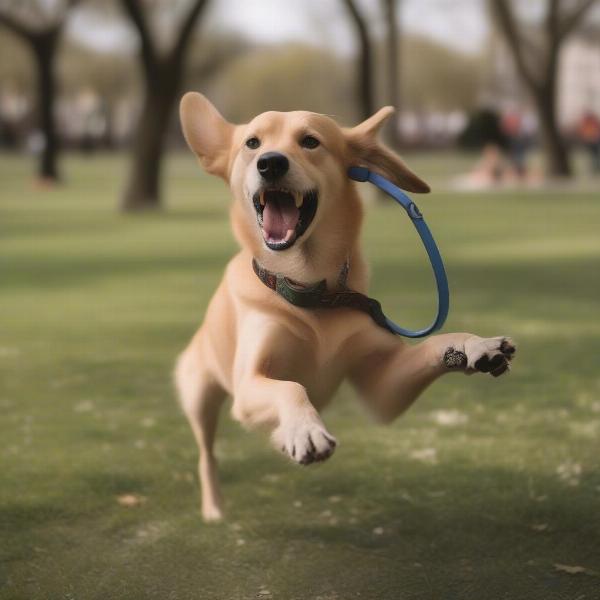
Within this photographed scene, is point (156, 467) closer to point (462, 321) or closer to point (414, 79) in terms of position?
point (462, 321)

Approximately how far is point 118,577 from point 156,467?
125 centimetres

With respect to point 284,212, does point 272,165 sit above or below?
above

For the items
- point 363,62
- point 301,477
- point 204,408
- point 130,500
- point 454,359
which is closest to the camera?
point 454,359

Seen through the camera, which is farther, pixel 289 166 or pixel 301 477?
pixel 301 477

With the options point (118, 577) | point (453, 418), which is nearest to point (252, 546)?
point (118, 577)

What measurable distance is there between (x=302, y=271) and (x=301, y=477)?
4.74 ft

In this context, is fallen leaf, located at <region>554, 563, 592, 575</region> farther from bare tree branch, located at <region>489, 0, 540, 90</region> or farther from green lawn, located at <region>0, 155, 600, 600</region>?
bare tree branch, located at <region>489, 0, 540, 90</region>

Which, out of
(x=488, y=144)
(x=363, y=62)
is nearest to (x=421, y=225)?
(x=363, y=62)

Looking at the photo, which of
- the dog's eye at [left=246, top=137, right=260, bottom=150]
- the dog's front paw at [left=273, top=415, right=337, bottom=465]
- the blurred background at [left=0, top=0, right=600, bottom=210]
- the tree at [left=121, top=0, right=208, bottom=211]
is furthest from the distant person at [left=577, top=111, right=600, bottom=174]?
the dog's front paw at [left=273, top=415, right=337, bottom=465]

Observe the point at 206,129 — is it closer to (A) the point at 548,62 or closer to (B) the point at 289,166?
(B) the point at 289,166

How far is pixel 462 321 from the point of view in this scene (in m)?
8.60

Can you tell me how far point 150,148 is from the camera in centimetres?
2012

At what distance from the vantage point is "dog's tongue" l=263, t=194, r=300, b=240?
3.37 m

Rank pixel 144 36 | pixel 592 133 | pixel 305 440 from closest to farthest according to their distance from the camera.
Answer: pixel 305 440
pixel 144 36
pixel 592 133
